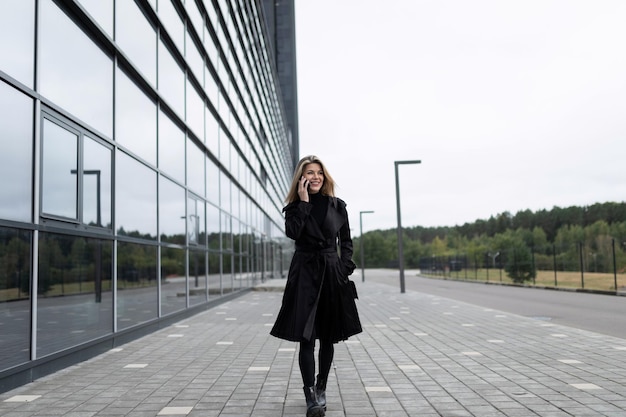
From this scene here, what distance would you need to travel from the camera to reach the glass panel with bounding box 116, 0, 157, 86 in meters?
8.66

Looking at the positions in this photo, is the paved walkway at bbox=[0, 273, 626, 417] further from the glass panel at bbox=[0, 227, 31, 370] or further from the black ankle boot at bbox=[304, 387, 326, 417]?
the glass panel at bbox=[0, 227, 31, 370]

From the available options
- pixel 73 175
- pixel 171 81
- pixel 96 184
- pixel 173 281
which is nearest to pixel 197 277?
pixel 173 281

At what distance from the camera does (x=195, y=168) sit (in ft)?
44.7

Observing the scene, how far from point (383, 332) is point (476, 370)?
11.7ft

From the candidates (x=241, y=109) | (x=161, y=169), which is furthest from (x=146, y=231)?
(x=241, y=109)

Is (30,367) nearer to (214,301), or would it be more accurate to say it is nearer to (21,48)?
(21,48)

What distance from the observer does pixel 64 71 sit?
263 inches

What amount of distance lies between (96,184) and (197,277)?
632 centimetres

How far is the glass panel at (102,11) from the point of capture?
24.4ft

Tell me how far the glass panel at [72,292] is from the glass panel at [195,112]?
19.6 feet

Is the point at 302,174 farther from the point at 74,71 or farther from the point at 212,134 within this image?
the point at 212,134

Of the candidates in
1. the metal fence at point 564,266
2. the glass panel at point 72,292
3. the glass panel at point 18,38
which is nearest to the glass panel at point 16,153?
the glass panel at point 18,38

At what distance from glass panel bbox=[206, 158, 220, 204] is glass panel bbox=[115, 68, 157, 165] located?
4.90 m

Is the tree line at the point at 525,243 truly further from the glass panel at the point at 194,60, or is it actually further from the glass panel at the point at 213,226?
the glass panel at the point at 194,60
